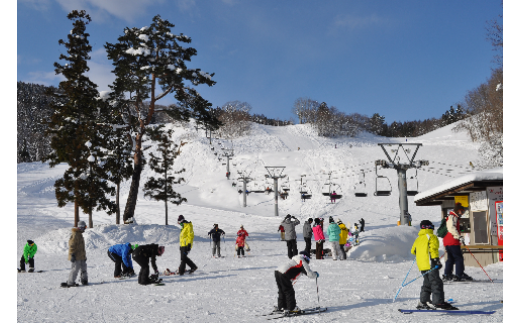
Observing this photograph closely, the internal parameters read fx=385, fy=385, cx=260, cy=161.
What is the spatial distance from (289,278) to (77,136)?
20.6 meters

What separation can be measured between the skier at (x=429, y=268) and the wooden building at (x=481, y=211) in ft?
18.8

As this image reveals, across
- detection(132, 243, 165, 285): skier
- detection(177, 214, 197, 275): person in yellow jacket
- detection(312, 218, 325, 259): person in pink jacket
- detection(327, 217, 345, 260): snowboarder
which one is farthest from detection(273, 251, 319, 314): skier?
detection(327, 217, 345, 260): snowboarder

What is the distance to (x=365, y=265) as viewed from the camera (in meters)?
12.6

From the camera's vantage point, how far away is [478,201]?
43.9 ft

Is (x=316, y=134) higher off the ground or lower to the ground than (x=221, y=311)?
higher

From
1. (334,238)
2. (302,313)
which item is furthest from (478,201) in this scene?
(302,313)

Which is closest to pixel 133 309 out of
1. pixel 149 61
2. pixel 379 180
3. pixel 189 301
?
pixel 189 301

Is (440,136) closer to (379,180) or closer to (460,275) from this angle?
(379,180)

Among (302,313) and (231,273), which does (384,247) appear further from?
(302,313)

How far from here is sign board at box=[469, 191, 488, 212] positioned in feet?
42.4

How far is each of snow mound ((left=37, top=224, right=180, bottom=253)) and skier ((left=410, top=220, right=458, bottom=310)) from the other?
1557 centimetres

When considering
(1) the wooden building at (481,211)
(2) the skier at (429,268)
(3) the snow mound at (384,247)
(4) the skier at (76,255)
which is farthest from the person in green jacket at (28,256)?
(1) the wooden building at (481,211)
